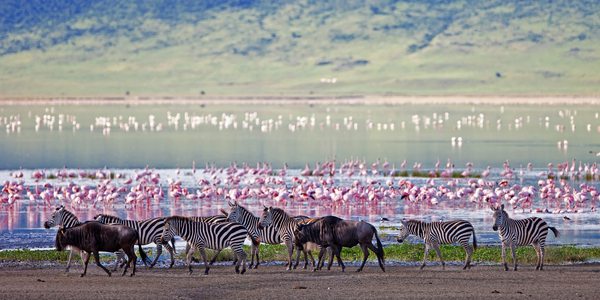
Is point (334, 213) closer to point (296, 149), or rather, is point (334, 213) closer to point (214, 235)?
point (214, 235)

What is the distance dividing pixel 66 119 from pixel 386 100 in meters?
40.5

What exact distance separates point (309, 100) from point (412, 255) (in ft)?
309

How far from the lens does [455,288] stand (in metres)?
14.6

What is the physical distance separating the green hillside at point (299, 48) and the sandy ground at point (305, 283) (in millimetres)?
95429

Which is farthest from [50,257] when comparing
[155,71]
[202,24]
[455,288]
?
[202,24]

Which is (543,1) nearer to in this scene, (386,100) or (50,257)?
(386,100)

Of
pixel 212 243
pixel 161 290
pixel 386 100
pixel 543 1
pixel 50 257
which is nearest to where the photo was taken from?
pixel 161 290

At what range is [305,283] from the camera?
15078 millimetres

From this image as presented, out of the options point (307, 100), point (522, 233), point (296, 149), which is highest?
point (307, 100)

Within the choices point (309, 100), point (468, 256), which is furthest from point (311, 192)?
point (309, 100)

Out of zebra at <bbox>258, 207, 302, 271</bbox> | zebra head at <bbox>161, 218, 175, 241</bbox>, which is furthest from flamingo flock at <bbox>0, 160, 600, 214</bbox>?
zebra head at <bbox>161, 218, 175, 241</bbox>

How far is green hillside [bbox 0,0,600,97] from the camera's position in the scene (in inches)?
4638

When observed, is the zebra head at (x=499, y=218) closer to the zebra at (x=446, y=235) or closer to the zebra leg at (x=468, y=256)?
→ the zebra at (x=446, y=235)

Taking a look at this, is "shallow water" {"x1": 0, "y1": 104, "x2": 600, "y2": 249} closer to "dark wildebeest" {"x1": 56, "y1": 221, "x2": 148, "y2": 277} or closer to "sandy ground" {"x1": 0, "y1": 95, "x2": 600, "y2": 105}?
"dark wildebeest" {"x1": 56, "y1": 221, "x2": 148, "y2": 277}
